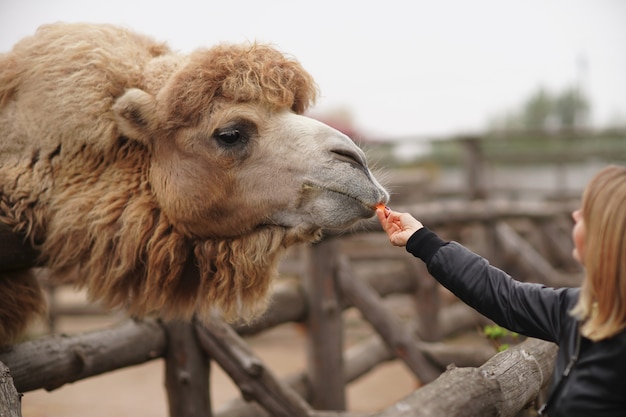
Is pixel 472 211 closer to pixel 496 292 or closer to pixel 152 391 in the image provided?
pixel 152 391

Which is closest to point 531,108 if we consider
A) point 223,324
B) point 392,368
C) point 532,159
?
point 532,159

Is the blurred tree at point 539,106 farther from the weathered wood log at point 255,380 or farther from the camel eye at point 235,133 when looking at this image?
the camel eye at point 235,133

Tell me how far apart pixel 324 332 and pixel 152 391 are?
3.23m

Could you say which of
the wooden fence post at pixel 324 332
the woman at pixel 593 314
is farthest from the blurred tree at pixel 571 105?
the woman at pixel 593 314

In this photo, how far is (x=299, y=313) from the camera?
5195mm

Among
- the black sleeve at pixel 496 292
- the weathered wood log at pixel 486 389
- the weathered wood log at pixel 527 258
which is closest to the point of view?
the weathered wood log at pixel 486 389

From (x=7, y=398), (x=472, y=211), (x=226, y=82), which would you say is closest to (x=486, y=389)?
(x=7, y=398)

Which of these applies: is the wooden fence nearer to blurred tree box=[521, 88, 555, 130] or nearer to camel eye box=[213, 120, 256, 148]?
camel eye box=[213, 120, 256, 148]

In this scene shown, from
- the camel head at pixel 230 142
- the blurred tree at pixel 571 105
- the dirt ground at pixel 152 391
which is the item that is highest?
the camel head at pixel 230 142

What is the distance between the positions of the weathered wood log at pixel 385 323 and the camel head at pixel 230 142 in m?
2.17

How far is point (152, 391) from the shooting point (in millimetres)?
7531

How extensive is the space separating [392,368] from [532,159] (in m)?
7.95

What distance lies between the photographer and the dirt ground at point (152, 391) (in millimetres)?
6316

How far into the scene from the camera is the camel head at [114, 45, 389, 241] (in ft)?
10.4
